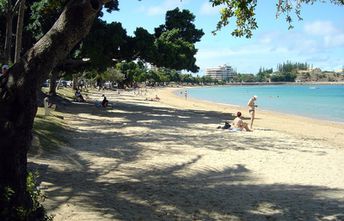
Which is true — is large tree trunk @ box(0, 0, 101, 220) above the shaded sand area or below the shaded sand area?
above

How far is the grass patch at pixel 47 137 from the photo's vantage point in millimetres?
10664

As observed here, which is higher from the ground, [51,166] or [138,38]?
[138,38]

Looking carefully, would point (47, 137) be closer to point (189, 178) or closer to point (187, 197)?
point (189, 178)

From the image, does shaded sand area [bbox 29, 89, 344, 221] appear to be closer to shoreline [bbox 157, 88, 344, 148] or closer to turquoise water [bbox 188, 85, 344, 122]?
shoreline [bbox 157, 88, 344, 148]

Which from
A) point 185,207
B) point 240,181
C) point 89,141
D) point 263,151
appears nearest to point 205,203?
point 185,207

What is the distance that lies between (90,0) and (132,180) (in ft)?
15.8

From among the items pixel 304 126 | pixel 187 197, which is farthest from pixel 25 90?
pixel 304 126

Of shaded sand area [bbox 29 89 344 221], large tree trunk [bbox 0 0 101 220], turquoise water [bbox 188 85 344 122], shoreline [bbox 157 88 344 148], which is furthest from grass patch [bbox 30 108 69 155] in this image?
turquoise water [bbox 188 85 344 122]

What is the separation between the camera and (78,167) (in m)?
9.46

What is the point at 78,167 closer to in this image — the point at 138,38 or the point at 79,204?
the point at 79,204

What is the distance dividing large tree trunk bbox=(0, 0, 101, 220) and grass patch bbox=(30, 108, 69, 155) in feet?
18.8

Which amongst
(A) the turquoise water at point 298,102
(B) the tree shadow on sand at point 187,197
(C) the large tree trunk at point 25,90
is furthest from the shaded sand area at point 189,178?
(A) the turquoise water at point 298,102

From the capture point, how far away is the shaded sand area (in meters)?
6.55

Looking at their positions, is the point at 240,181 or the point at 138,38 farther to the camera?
the point at 138,38
